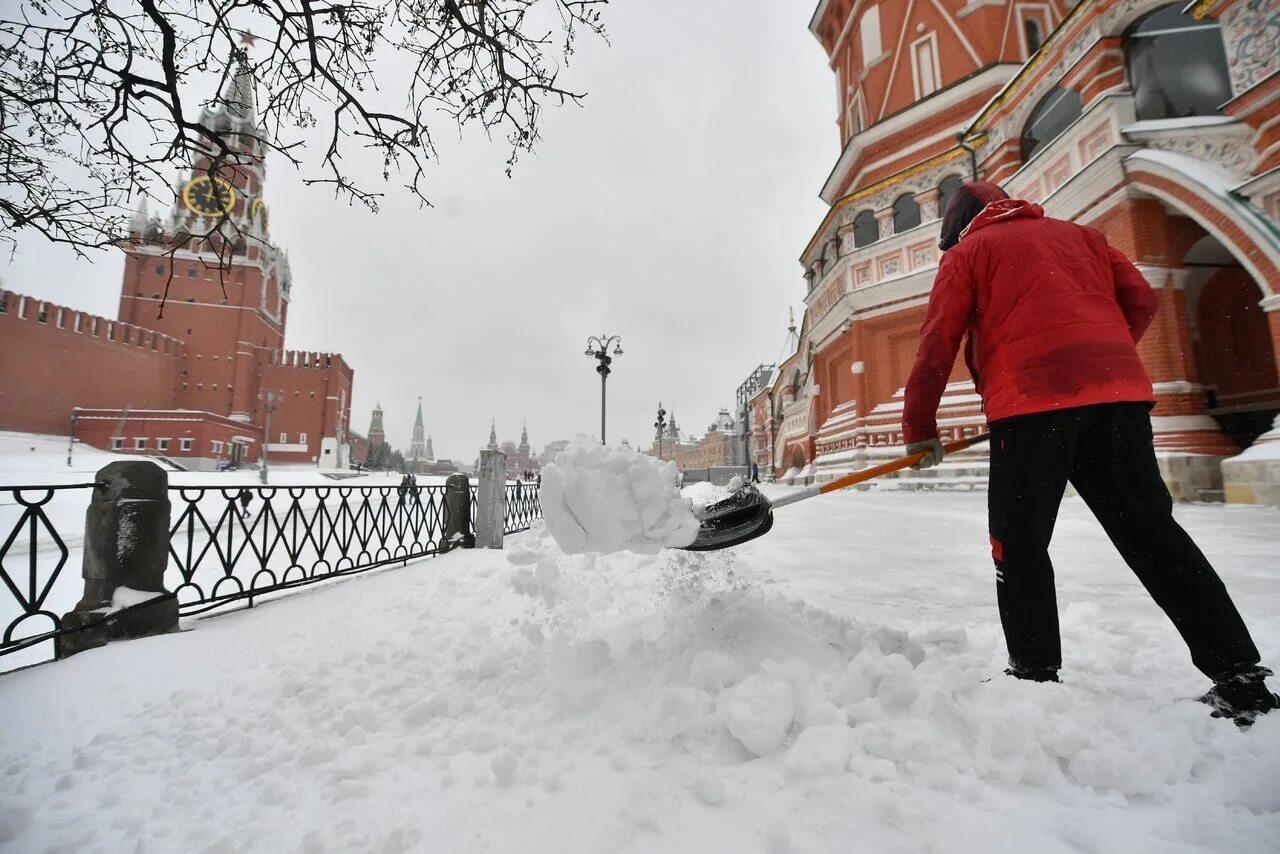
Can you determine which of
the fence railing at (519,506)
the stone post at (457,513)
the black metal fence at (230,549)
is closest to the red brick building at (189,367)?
the black metal fence at (230,549)

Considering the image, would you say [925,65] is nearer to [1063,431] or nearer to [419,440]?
[1063,431]

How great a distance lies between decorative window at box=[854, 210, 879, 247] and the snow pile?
1502 cm

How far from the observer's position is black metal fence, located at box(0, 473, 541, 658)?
2.97 metres

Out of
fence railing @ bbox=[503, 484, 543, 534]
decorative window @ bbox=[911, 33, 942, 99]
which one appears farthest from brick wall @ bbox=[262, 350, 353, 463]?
decorative window @ bbox=[911, 33, 942, 99]

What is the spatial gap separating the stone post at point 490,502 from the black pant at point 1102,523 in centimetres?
633

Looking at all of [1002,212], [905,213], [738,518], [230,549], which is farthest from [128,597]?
[905,213]

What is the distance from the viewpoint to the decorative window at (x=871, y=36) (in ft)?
50.3

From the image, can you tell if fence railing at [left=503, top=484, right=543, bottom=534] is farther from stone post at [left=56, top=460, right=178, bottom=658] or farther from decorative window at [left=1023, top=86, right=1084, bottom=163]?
decorative window at [left=1023, top=86, right=1084, bottom=163]

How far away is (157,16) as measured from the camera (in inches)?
117

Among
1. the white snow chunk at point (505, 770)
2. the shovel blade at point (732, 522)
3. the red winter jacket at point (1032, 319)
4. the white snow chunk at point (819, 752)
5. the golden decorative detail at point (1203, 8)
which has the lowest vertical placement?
the white snow chunk at point (505, 770)

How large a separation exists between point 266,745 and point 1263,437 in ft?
35.2

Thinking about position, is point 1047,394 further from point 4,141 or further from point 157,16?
point 4,141

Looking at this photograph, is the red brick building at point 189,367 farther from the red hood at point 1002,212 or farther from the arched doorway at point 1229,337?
the arched doorway at point 1229,337

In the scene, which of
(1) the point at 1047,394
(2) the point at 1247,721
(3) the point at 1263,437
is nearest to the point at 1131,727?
(2) the point at 1247,721
